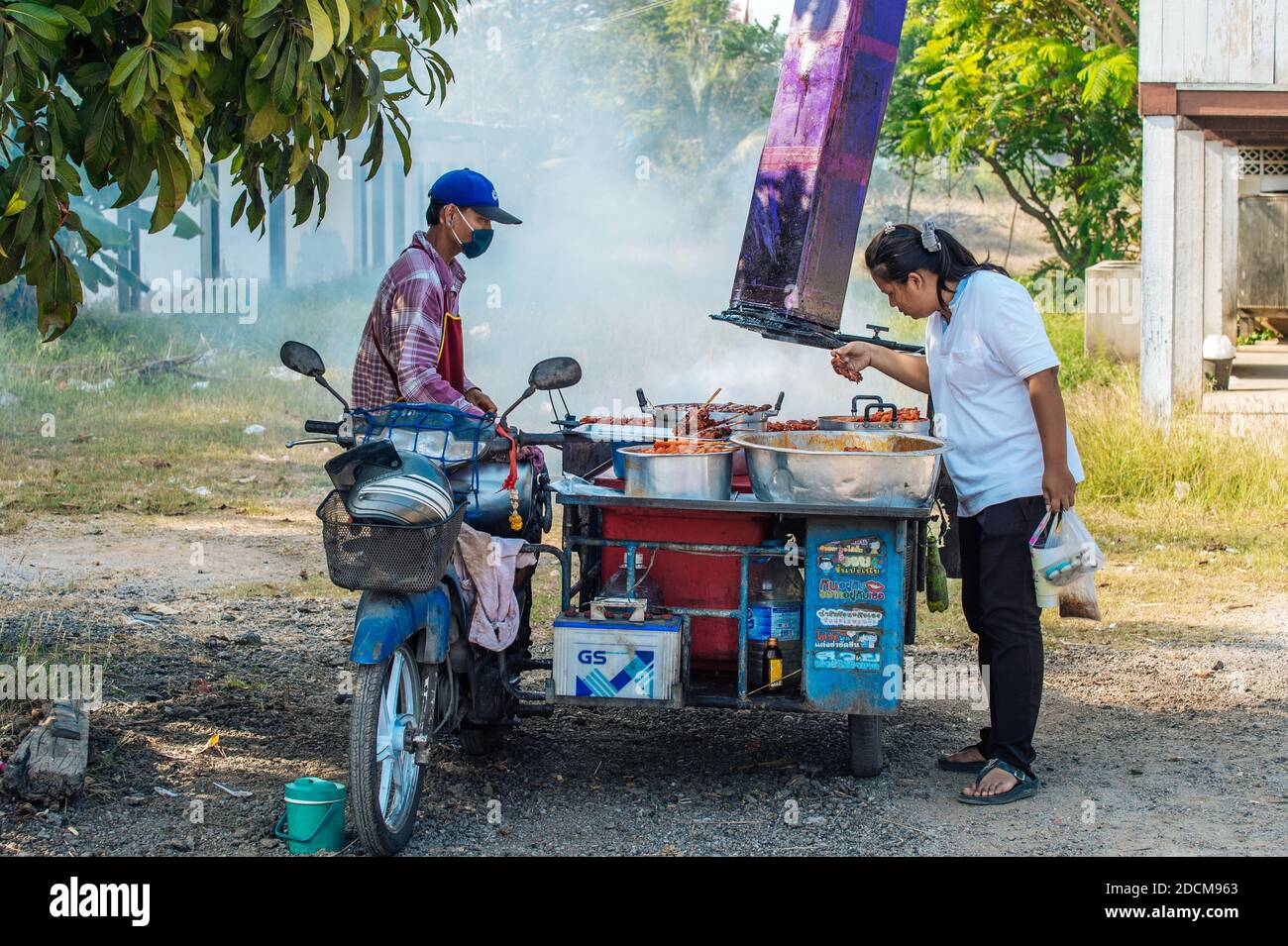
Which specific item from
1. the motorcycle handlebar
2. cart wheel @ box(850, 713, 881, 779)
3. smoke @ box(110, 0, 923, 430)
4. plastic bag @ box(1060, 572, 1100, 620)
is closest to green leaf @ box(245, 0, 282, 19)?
the motorcycle handlebar

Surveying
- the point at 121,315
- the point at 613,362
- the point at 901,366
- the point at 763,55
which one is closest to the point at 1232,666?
the point at 901,366

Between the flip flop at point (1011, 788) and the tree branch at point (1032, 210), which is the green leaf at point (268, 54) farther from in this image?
the tree branch at point (1032, 210)

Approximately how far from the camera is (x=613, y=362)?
685 inches

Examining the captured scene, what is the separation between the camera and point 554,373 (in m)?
4.59

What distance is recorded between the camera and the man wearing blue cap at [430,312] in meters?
5.11

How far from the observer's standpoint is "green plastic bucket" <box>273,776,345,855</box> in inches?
171

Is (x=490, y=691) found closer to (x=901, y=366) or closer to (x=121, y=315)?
(x=901, y=366)

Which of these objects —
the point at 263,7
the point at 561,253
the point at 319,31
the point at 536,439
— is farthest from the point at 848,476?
the point at 561,253

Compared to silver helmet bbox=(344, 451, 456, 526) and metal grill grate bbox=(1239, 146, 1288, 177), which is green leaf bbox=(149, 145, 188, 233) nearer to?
silver helmet bbox=(344, 451, 456, 526)

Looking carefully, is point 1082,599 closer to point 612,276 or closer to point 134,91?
point 134,91

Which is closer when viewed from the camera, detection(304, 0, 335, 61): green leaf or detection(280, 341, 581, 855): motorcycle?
detection(304, 0, 335, 61): green leaf

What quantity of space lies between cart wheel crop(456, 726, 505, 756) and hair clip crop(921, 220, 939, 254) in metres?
2.37

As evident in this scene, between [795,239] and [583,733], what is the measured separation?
3.17 meters

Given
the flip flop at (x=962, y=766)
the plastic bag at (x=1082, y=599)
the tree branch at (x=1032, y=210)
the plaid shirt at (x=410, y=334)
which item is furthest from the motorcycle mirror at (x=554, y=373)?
the tree branch at (x=1032, y=210)
